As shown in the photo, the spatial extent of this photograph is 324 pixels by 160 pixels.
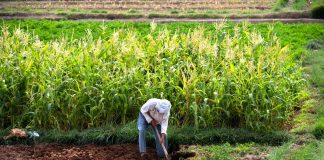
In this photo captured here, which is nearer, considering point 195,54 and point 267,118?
point 267,118

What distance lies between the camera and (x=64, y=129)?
10.9 metres

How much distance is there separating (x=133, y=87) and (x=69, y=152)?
1.59m

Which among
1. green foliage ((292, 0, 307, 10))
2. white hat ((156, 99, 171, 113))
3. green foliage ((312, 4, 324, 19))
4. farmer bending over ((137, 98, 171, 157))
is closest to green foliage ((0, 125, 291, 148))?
farmer bending over ((137, 98, 171, 157))

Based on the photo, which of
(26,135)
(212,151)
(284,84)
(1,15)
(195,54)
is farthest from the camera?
(1,15)

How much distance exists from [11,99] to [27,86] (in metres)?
0.34

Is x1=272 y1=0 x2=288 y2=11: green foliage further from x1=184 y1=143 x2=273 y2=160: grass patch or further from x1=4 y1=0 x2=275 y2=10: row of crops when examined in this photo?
x1=184 y1=143 x2=273 y2=160: grass patch

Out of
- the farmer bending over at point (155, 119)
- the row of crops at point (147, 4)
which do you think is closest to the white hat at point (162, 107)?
the farmer bending over at point (155, 119)

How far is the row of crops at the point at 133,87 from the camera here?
34.9ft

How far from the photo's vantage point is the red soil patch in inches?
387

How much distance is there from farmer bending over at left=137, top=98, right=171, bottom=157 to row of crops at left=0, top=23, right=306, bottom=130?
3.22 ft

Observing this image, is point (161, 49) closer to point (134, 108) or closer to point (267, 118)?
point (134, 108)

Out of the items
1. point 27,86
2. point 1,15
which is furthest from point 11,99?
point 1,15

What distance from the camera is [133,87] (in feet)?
35.8

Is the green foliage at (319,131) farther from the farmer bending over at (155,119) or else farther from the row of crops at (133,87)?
the farmer bending over at (155,119)
